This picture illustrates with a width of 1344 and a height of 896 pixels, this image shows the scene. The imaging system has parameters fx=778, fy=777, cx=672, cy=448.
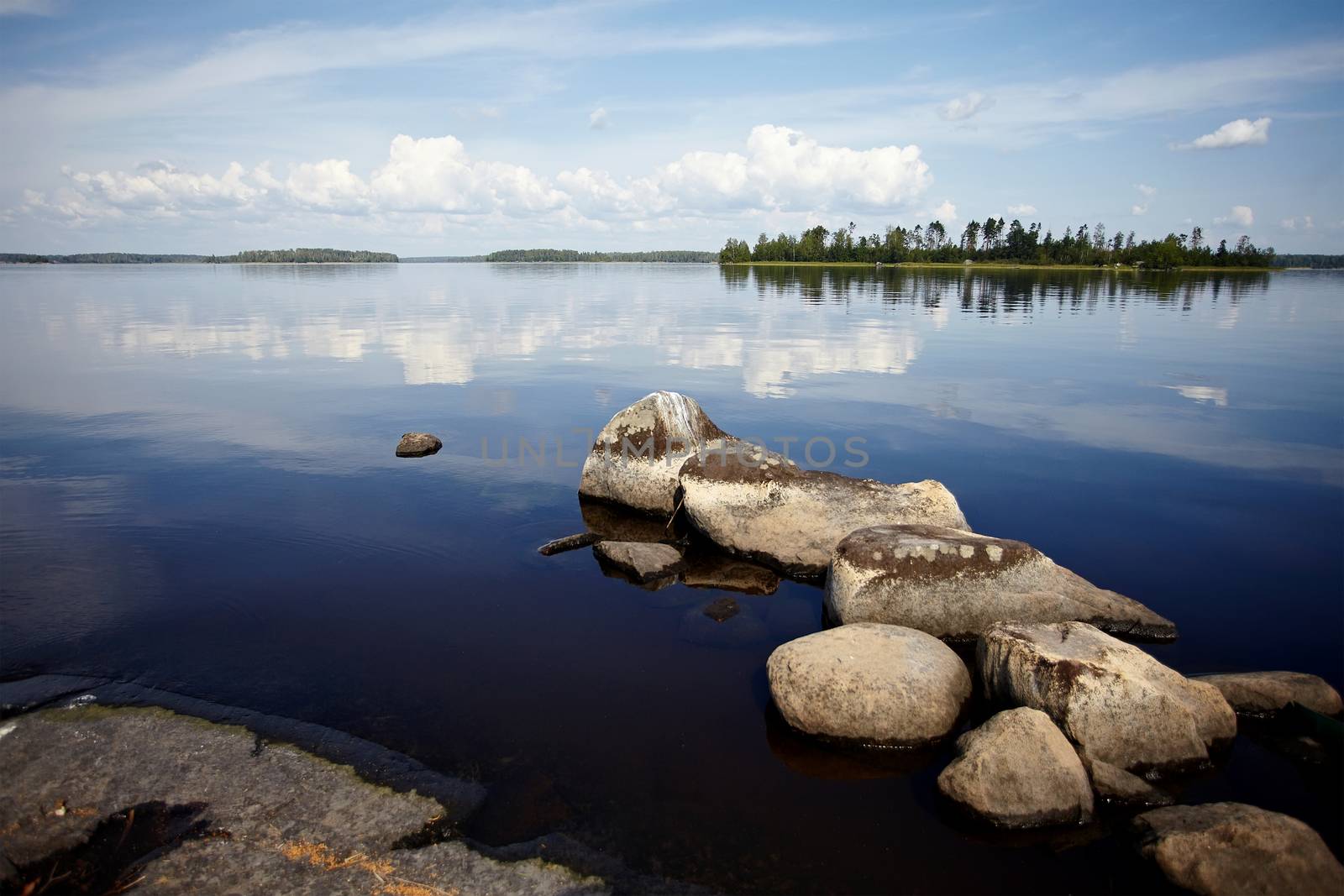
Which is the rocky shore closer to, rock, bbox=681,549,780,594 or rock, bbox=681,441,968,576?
rock, bbox=681,441,968,576

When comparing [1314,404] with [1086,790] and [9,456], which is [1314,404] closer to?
[1086,790]

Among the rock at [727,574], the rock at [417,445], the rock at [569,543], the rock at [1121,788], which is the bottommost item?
the rock at [1121,788]

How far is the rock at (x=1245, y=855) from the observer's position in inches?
241

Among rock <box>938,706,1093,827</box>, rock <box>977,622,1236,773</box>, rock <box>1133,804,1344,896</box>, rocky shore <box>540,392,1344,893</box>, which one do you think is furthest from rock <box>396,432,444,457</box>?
rock <box>1133,804,1344,896</box>

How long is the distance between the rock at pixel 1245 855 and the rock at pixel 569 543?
8.79m

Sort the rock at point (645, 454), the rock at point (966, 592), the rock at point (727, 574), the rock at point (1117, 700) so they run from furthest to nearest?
1. the rock at point (645, 454)
2. the rock at point (727, 574)
3. the rock at point (966, 592)
4. the rock at point (1117, 700)

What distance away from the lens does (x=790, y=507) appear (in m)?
12.7

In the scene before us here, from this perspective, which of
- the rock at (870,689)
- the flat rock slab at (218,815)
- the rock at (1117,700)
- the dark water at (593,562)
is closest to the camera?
the flat rock slab at (218,815)

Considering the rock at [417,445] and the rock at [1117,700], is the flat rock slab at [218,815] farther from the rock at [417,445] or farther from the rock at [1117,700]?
the rock at [417,445]

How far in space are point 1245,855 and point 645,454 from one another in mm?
10483

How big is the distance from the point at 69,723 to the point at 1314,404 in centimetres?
3073

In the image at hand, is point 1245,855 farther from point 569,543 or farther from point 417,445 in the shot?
point 417,445

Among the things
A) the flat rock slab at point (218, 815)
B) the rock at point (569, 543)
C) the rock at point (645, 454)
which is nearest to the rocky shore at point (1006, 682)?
the rock at point (569, 543)

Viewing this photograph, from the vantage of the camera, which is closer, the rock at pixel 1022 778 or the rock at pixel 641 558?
the rock at pixel 1022 778
